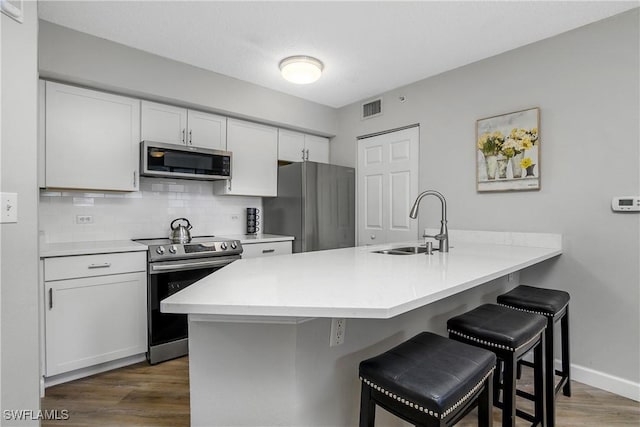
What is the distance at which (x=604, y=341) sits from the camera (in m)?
2.23

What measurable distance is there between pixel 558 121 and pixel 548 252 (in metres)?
0.98

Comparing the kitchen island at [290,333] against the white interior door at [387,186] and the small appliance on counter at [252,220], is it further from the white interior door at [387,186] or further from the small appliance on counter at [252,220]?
the small appliance on counter at [252,220]

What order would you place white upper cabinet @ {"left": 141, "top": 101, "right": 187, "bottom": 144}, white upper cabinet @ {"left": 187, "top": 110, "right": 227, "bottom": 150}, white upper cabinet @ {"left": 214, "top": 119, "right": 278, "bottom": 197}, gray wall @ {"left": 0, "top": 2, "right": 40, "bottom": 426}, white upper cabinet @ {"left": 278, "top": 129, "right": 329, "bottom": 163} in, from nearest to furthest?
gray wall @ {"left": 0, "top": 2, "right": 40, "bottom": 426} → white upper cabinet @ {"left": 141, "top": 101, "right": 187, "bottom": 144} → white upper cabinet @ {"left": 187, "top": 110, "right": 227, "bottom": 150} → white upper cabinet @ {"left": 214, "top": 119, "right": 278, "bottom": 197} → white upper cabinet @ {"left": 278, "top": 129, "right": 329, "bottom": 163}

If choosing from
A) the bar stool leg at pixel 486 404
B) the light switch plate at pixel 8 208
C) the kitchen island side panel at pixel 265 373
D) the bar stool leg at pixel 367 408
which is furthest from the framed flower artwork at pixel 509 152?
the light switch plate at pixel 8 208

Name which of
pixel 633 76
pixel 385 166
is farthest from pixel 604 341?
pixel 385 166

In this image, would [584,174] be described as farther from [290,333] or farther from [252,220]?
[252,220]

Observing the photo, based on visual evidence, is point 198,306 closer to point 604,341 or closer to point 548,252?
point 548,252

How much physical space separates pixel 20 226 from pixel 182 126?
1.81 metres

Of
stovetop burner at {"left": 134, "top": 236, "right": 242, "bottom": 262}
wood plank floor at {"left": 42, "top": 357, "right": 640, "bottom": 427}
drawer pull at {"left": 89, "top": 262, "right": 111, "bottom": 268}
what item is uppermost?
stovetop burner at {"left": 134, "top": 236, "right": 242, "bottom": 262}

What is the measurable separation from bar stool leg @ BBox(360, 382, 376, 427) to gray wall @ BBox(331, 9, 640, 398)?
2024mm

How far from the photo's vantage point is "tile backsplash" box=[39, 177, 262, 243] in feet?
8.66

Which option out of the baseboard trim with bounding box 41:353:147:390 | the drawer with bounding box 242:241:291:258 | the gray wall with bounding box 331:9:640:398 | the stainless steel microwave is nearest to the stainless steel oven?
the baseboard trim with bounding box 41:353:147:390

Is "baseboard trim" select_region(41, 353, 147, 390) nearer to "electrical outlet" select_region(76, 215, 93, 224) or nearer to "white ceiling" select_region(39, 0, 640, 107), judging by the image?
"electrical outlet" select_region(76, 215, 93, 224)

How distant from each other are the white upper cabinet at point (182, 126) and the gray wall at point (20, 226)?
4.48ft
